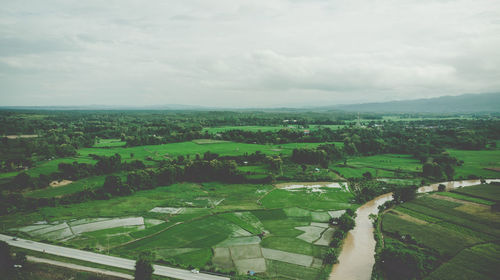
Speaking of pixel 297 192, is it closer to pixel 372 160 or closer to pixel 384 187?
pixel 384 187

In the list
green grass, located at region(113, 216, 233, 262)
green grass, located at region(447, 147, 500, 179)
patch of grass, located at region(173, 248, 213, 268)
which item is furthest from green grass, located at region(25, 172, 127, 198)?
green grass, located at region(447, 147, 500, 179)

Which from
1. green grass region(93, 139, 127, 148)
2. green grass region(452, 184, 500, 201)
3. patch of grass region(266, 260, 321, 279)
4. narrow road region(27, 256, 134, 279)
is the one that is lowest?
patch of grass region(266, 260, 321, 279)

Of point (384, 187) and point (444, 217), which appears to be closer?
point (444, 217)

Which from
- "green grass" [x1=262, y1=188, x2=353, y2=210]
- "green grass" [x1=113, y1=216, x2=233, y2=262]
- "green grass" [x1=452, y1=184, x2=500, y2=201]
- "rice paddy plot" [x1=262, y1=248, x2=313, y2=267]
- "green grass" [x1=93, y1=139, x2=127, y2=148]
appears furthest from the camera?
"green grass" [x1=93, y1=139, x2=127, y2=148]

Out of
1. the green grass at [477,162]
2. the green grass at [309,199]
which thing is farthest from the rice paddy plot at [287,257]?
the green grass at [477,162]

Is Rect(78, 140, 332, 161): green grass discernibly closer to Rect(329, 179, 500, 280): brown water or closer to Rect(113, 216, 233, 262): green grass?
Rect(113, 216, 233, 262): green grass

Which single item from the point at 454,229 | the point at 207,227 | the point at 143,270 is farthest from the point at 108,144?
the point at 454,229

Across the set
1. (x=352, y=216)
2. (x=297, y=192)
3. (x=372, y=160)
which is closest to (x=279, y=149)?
(x=372, y=160)
